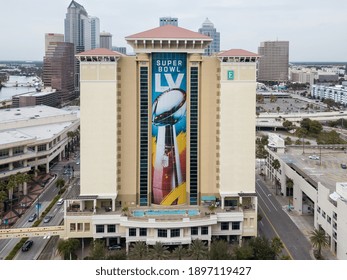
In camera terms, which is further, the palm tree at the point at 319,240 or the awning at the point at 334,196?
the awning at the point at 334,196

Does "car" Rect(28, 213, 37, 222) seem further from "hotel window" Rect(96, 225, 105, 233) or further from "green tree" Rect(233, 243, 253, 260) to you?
"green tree" Rect(233, 243, 253, 260)

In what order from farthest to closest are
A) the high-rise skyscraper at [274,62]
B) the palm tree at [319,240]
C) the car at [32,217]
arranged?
the high-rise skyscraper at [274,62], the car at [32,217], the palm tree at [319,240]

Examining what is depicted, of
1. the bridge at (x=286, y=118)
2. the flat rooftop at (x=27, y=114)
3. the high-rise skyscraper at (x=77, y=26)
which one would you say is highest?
the high-rise skyscraper at (x=77, y=26)

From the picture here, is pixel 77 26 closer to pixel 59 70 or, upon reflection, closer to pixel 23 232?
pixel 59 70

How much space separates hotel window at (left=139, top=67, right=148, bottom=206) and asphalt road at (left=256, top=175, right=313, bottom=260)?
28.9 ft

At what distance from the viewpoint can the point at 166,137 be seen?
3073 centimetres

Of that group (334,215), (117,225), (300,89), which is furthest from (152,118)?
(300,89)

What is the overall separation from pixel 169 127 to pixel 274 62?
150 meters

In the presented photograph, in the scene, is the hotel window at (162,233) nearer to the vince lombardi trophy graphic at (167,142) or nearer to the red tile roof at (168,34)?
the vince lombardi trophy graphic at (167,142)

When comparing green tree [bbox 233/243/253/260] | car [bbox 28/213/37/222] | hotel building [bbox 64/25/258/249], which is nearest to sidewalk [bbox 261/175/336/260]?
hotel building [bbox 64/25/258/249]

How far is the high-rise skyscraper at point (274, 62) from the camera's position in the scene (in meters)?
169

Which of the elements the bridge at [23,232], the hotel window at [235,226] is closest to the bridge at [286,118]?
the hotel window at [235,226]

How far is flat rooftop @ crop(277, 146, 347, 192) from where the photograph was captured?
112ft

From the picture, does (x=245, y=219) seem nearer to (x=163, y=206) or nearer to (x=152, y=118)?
(x=163, y=206)
